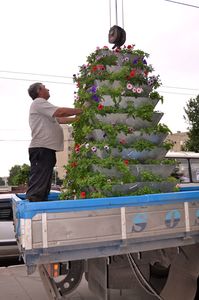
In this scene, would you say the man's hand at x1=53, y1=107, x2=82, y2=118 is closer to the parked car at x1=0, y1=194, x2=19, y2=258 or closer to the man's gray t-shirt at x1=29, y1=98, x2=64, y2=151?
the man's gray t-shirt at x1=29, y1=98, x2=64, y2=151

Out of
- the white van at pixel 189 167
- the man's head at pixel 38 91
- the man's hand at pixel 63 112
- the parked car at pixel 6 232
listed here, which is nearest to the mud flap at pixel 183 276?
the man's hand at pixel 63 112

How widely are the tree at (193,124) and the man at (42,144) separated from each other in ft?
66.5

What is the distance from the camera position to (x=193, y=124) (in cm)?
2461

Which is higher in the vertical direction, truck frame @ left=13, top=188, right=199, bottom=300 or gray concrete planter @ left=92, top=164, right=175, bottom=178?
gray concrete planter @ left=92, top=164, right=175, bottom=178

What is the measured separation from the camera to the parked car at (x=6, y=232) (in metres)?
7.82

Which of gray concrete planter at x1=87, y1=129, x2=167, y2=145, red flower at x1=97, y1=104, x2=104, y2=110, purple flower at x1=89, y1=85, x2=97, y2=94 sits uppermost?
purple flower at x1=89, y1=85, x2=97, y2=94

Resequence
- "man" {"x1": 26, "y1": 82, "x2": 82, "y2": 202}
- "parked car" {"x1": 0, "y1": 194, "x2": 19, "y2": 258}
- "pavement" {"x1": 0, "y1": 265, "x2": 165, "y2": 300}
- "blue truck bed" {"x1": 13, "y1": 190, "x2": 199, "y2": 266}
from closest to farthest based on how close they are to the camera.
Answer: "blue truck bed" {"x1": 13, "y1": 190, "x2": 199, "y2": 266}
"man" {"x1": 26, "y1": 82, "x2": 82, "y2": 202}
"pavement" {"x1": 0, "y1": 265, "x2": 165, "y2": 300}
"parked car" {"x1": 0, "y1": 194, "x2": 19, "y2": 258}

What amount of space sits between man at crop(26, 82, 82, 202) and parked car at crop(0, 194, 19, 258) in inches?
153

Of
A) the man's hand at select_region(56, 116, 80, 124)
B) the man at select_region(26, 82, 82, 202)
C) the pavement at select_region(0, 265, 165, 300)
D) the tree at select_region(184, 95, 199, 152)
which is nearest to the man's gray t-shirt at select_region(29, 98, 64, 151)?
the man at select_region(26, 82, 82, 202)

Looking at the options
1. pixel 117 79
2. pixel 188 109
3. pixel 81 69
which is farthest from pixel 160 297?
pixel 188 109

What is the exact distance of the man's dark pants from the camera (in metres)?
4.08

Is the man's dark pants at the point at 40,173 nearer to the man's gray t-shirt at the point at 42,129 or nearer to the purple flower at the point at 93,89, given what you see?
the man's gray t-shirt at the point at 42,129

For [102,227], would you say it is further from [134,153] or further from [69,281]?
[69,281]

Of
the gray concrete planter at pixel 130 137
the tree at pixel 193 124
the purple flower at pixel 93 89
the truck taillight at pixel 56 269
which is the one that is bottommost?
the truck taillight at pixel 56 269
